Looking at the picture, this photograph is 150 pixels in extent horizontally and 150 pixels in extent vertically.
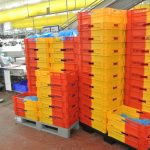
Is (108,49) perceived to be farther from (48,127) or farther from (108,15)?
(48,127)

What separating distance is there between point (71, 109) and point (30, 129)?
2.74 feet

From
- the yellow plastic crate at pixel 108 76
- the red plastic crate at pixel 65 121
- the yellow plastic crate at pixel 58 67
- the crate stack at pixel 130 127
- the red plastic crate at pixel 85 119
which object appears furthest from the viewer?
the yellow plastic crate at pixel 58 67

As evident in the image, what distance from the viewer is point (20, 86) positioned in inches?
219

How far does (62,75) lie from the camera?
297cm

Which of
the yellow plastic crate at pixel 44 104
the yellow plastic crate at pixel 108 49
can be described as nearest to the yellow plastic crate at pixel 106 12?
the yellow plastic crate at pixel 108 49

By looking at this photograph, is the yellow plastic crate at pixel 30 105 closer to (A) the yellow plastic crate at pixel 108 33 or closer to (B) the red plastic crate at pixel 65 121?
(B) the red plastic crate at pixel 65 121

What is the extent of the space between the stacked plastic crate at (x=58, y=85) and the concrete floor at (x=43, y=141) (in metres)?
0.22

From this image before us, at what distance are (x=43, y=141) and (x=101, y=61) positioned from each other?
1466 mm

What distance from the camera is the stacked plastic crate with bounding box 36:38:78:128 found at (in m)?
3.06

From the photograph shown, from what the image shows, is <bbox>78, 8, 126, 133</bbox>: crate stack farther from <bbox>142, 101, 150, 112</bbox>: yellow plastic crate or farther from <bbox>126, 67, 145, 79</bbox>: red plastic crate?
<bbox>142, 101, 150, 112</bbox>: yellow plastic crate

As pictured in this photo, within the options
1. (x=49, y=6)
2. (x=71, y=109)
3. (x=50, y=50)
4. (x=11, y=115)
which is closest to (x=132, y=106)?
(x=71, y=109)

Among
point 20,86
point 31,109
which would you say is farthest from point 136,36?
point 20,86

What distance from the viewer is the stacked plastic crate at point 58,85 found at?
10.0 ft

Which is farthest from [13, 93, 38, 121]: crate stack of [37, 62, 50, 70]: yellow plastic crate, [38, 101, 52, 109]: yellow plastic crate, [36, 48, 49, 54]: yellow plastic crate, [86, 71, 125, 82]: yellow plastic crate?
[86, 71, 125, 82]: yellow plastic crate
